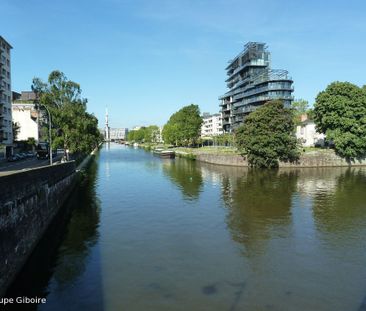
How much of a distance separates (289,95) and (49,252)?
383ft

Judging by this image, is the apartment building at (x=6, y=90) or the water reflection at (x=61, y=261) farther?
the apartment building at (x=6, y=90)

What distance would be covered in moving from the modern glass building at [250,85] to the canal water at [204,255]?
278 ft

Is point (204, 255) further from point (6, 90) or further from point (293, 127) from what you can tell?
point (6, 90)

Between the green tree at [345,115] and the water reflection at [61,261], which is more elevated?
the green tree at [345,115]

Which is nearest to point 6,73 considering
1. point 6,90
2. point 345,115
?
point 6,90

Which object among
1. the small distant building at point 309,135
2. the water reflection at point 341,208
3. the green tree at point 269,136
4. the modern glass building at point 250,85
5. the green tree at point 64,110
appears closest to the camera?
the water reflection at point 341,208

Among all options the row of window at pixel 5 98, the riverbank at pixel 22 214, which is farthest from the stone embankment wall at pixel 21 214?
the row of window at pixel 5 98

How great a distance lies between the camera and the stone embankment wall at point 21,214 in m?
20.4

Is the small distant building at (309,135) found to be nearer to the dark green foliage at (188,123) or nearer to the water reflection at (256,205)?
the dark green foliage at (188,123)

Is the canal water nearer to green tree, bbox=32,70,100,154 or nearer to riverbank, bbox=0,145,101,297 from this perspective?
riverbank, bbox=0,145,101,297

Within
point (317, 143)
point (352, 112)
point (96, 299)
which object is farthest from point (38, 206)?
point (317, 143)

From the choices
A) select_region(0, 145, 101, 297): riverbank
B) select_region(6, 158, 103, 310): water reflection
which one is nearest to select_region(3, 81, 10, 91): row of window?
select_region(6, 158, 103, 310): water reflection

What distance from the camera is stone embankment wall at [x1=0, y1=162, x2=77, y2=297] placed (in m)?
20.4

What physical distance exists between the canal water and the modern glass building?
278 feet
